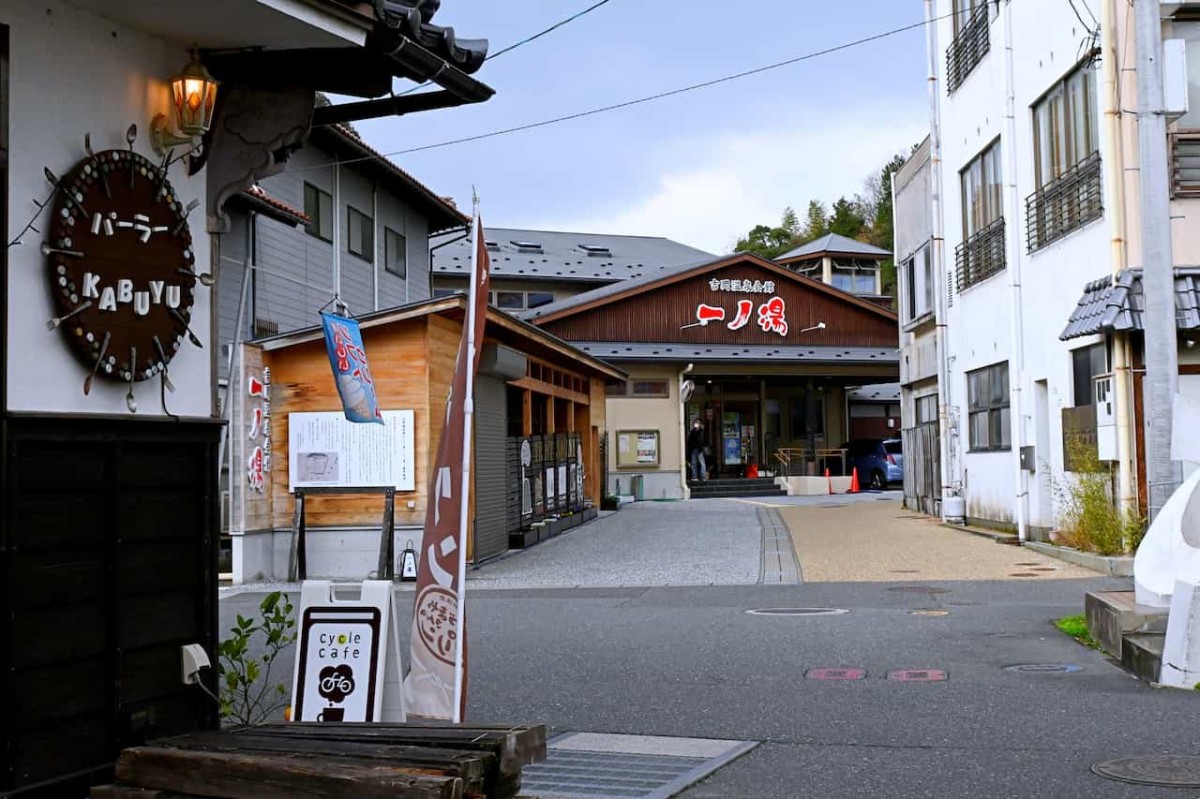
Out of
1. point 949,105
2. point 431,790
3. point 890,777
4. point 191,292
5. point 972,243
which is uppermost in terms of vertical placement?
point 949,105

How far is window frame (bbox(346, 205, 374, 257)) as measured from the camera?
25094 millimetres

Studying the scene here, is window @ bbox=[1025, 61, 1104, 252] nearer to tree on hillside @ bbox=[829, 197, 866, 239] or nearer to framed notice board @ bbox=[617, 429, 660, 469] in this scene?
framed notice board @ bbox=[617, 429, 660, 469]

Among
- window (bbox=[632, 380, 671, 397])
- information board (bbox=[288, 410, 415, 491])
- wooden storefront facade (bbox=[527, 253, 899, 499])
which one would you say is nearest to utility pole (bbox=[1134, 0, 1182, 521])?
information board (bbox=[288, 410, 415, 491])

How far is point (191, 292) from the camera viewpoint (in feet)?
19.7

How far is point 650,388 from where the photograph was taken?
4019 centimetres

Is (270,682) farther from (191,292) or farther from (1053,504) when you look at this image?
(1053,504)

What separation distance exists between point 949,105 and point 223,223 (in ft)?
68.4

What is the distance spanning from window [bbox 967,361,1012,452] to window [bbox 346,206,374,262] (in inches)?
470

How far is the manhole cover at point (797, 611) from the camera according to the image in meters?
13.1

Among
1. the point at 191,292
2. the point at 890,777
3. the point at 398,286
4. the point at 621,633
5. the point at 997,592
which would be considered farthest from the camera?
the point at 398,286

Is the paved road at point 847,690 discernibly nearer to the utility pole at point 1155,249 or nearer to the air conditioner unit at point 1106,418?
the air conditioner unit at point 1106,418

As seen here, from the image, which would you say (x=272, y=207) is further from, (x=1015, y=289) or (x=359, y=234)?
(x=1015, y=289)

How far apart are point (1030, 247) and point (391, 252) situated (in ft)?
44.5

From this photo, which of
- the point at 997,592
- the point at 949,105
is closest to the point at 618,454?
the point at 949,105
